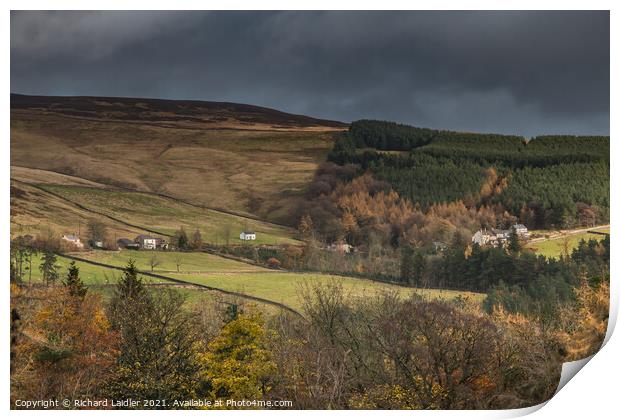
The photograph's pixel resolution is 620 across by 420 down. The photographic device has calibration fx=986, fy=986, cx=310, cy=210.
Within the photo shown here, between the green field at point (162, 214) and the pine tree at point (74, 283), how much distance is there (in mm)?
861

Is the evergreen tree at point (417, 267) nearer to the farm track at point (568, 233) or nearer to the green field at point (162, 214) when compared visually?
the farm track at point (568, 233)

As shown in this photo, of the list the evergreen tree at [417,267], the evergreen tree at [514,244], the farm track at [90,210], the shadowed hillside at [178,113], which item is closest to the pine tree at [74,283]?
the farm track at [90,210]

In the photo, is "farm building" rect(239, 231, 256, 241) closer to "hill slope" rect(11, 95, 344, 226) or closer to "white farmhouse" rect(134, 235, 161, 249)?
"hill slope" rect(11, 95, 344, 226)

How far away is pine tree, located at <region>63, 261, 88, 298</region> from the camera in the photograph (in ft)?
42.0

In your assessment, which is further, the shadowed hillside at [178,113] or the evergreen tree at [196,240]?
the evergreen tree at [196,240]

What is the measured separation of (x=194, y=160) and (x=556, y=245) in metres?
5.09

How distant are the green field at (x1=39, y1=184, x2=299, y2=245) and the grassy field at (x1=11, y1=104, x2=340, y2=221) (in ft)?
0.46

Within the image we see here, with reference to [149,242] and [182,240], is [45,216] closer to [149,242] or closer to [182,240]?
[149,242]

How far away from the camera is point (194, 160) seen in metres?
13.4

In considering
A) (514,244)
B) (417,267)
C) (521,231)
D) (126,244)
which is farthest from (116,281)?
(521,231)

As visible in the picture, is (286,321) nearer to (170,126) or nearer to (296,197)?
(296,197)

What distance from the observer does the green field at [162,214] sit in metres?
13.2

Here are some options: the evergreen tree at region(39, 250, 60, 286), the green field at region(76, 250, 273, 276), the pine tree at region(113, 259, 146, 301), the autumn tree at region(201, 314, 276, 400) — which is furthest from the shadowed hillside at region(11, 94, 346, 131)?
the autumn tree at region(201, 314, 276, 400)

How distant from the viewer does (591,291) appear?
13125 millimetres
